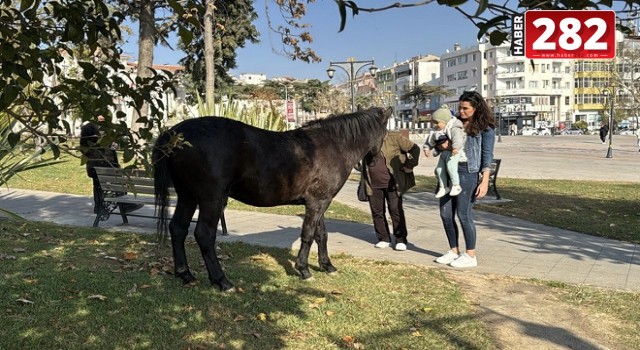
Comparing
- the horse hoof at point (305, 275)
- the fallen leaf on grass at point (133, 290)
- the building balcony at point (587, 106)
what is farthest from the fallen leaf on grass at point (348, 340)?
the building balcony at point (587, 106)

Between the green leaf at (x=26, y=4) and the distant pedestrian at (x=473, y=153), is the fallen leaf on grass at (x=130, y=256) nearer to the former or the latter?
the distant pedestrian at (x=473, y=153)

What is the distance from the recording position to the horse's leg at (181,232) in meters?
5.06

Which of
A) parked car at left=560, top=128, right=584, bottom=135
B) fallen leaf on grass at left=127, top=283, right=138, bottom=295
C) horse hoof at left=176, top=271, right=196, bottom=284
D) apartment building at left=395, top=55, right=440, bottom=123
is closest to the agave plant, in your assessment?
horse hoof at left=176, top=271, right=196, bottom=284

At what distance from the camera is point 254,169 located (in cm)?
489

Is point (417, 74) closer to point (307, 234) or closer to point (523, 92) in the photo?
point (523, 92)

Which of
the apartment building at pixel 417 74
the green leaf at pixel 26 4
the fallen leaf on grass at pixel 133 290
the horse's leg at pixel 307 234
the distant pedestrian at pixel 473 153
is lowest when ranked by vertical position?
the fallen leaf on grass at pixel 133 290

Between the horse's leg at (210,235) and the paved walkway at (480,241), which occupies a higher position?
the horse's leg at (210,235)

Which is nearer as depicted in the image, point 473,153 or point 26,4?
point 26,4

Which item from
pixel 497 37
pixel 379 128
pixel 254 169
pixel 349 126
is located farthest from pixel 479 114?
pixel 497 37

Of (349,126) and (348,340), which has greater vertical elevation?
(349,126)

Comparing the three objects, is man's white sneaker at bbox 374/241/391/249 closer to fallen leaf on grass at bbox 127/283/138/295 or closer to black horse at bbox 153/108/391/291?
black horse at bbox 153/108/391/291

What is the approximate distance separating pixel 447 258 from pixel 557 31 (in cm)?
378

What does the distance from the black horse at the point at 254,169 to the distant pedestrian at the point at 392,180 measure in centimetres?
91

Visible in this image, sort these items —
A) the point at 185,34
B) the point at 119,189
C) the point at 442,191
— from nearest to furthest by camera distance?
1. the point at 185,34
2. the point at 442,191
3. the point at 119,189
